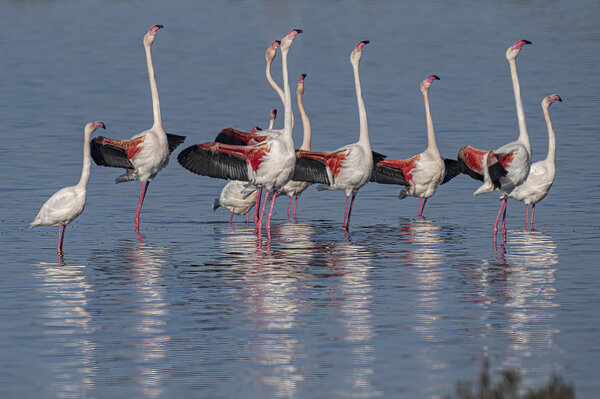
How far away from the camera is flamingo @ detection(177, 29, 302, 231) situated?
15.5 metres

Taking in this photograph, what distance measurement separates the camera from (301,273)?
1331 cm

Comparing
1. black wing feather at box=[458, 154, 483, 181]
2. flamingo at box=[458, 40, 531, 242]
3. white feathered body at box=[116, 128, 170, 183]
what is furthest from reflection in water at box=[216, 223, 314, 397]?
flamingo at box=[458, 40, 531, 242]

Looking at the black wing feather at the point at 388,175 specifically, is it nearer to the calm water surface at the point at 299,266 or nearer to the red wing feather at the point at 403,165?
the red wing feather at the point at 403,165

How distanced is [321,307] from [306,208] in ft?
21.3

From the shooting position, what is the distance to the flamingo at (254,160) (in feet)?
50.9

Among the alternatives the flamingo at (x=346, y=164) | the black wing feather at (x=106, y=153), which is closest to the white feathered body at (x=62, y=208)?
the black wing feather at (x=106, y=153)

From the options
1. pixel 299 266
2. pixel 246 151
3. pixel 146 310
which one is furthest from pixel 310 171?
pixel 146 310

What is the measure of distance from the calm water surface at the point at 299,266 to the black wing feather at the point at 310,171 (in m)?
0.82

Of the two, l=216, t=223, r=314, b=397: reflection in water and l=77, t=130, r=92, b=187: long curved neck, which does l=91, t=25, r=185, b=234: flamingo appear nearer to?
l=77, t=130, r=92, b=187: long curved neck

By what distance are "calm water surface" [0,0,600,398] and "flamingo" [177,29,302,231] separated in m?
0.76

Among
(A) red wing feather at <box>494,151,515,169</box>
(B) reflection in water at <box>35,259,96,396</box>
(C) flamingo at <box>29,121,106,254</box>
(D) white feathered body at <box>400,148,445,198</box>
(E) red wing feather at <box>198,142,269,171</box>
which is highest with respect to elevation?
(E) red wing feather at <box>198,142,269,171</box>

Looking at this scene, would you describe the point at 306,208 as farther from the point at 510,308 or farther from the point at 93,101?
the point at 93,101

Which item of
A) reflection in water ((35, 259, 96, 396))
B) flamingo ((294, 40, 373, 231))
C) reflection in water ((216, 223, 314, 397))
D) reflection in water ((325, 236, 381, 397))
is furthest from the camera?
flamingo ((294, 40, 373, 231))

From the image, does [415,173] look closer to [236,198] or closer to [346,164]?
[346,164]
